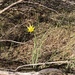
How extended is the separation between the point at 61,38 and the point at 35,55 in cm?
48

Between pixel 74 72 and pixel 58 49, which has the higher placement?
pixel 58 49

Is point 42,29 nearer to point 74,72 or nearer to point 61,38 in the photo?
point 61,38

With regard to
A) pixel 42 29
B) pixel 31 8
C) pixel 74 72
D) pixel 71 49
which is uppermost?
pixel 31 8

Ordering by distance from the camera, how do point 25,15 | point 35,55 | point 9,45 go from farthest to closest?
point 25,15
point 9,45
point 35,55

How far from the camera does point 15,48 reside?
2816 mm

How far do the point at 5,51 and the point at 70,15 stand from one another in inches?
35.5

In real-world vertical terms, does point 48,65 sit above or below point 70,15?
below

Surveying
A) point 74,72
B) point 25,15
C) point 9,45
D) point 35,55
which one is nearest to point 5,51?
point 9,45

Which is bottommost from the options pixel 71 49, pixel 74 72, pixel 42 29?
pixel 74 72

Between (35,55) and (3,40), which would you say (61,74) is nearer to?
(35,55)

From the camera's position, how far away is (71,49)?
286 centimetres

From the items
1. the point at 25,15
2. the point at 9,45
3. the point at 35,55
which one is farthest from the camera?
the point at 25,15

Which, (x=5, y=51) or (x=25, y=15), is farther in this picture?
(x=25, y=15)

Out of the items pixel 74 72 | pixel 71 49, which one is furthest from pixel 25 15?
pixel 74 72
